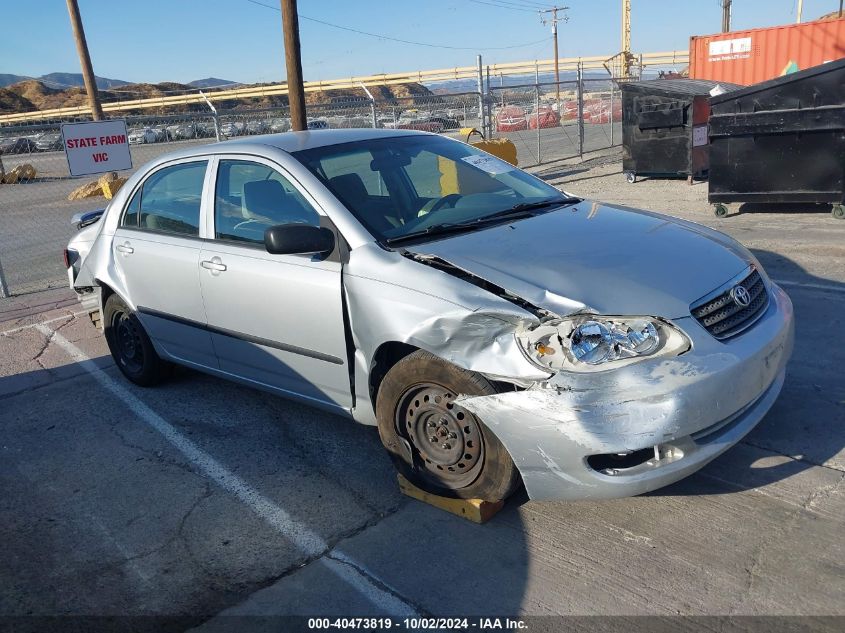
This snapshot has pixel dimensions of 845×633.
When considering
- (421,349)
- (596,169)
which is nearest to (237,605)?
(421,349)

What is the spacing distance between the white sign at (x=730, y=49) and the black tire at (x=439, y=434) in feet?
64.2

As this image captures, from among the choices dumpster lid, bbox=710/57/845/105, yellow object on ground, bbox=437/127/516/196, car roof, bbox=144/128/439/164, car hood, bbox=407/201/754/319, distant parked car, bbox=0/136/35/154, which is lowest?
distant parked car, bbox=0/136/35/154

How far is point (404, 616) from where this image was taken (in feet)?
9.48

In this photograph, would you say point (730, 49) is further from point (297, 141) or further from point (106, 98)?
point (106, 98)

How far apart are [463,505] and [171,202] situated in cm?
287

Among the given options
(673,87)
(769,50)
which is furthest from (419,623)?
(769,50)

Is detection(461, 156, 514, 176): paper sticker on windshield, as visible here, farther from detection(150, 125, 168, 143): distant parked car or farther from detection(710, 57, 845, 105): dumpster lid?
detection(150, 125, 168, 143): distant parked car

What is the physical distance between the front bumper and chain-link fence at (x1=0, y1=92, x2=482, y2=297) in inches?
309

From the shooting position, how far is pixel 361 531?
11.4 feet

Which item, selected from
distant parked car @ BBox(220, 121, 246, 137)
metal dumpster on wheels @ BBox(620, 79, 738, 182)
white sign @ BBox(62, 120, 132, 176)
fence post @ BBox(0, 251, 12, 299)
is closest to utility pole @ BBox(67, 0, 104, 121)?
distant parked car @ BBox(220, 121, 246, 137)

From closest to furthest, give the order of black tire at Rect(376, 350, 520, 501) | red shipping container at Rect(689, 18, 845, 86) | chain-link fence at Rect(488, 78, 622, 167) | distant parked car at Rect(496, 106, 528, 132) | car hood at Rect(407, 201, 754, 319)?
car hood at Rect(407, 201, 754, 319) < black tire at Rect(376, 350, 520, 501) < red shipping container at Rect(689, 18, 845, 86) < chain-link fence at Rect(488, 78, 622, 167) < distant parked car at Rect(496, 106, 528, 132)

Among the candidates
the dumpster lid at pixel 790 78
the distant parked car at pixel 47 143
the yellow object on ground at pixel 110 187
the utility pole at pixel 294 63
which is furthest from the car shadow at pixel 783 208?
the distant parked car at pixel 47 143

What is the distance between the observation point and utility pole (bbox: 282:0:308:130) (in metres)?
12.8

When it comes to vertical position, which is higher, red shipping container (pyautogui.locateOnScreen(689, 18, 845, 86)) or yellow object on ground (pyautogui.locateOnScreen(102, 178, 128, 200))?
red shipping container (pyautogui.locateOnScreen(689, 18, 845, 86))
